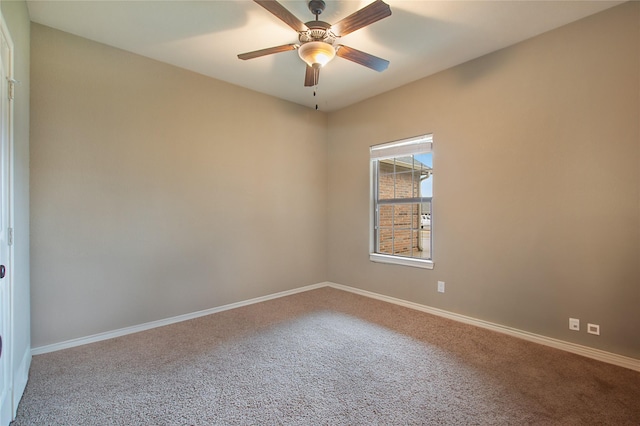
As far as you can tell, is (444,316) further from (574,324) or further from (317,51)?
(317,51)

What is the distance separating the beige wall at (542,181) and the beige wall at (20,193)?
354cm

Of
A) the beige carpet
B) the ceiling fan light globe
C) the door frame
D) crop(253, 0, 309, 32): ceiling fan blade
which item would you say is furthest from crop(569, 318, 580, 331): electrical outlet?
the door frame

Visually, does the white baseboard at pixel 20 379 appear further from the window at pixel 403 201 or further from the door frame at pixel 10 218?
the window at pixel 403 201

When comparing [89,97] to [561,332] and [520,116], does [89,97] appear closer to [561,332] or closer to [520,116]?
[520,116]

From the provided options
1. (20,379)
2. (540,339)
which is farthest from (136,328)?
(540,339)

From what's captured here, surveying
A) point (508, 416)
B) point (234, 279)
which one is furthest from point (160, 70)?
point (508, 416)

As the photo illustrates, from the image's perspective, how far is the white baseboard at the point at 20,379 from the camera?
175 cm

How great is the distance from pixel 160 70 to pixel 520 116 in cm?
366

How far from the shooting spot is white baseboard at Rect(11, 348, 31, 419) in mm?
1747

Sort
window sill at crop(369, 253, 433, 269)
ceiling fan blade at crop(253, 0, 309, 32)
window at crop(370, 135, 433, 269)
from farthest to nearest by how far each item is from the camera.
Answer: window at crop(370, 135, 433, 269) → window sill at crop(369, 253, 433, 269) → ceiling fan blade at crop(253, 0, 309, 32)

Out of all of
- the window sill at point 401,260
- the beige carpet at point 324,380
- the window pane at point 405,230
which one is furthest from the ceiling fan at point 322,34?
the beige carpet at point 324,380

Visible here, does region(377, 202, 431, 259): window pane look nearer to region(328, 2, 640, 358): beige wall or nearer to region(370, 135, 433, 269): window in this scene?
region(370, 135, 433, 269): window

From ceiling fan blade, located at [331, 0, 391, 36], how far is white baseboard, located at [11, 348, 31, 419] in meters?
3.09

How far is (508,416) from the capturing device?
1.72m
